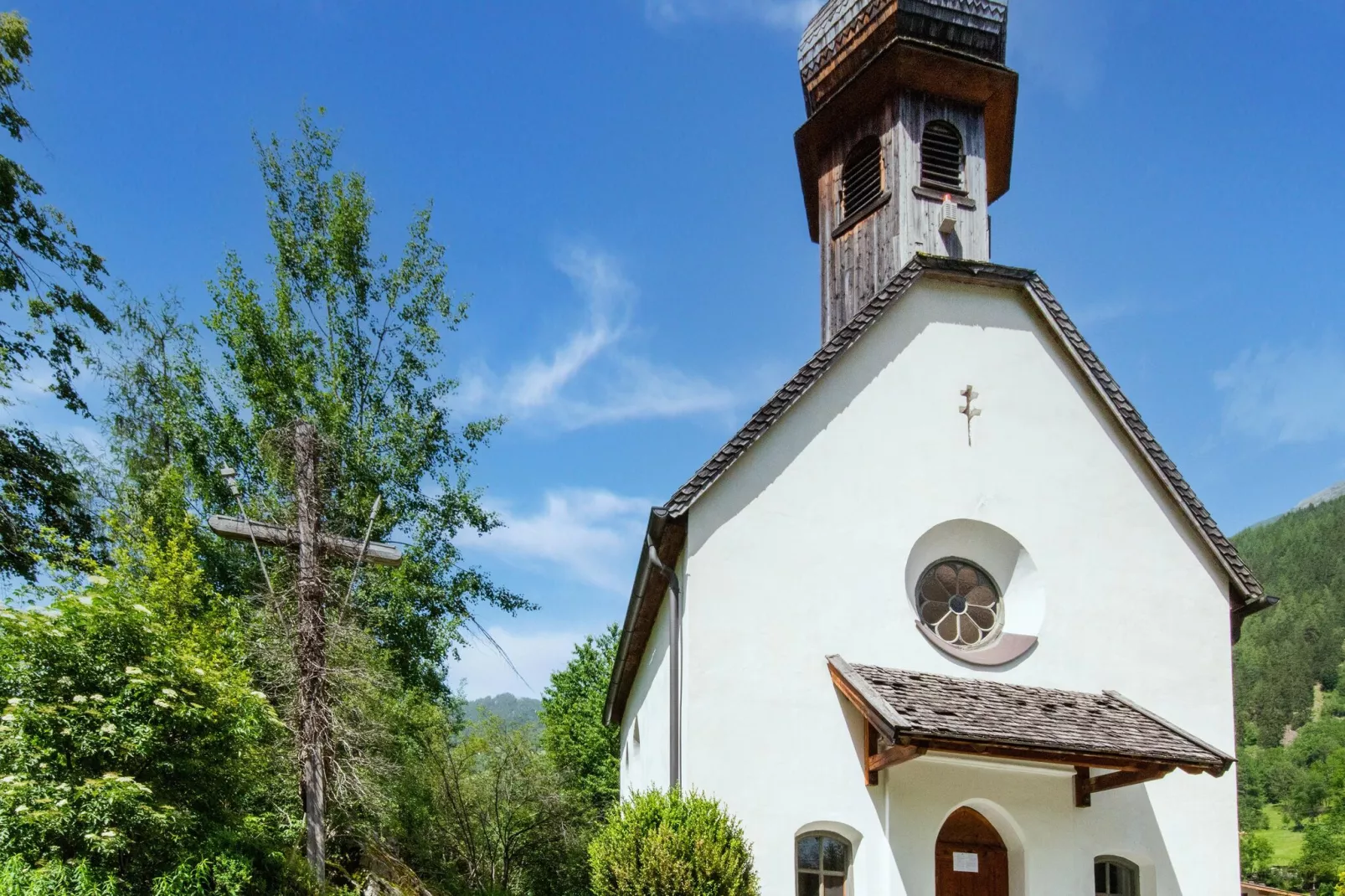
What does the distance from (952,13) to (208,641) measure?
14.1 meters

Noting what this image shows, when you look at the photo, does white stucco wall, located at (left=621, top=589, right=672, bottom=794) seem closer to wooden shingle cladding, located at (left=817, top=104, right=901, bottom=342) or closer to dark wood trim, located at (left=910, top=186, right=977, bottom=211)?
wooden shingle cladding, located at (left=817, top=104, right=901, bottom=342)

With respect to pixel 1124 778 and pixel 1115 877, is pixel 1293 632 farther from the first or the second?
pixel 1124 778

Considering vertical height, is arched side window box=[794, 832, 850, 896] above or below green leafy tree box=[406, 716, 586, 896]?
above

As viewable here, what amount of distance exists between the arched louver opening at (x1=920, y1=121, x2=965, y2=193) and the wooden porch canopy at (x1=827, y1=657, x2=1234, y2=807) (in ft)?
23.3

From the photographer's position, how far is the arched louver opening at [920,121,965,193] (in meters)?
14.0

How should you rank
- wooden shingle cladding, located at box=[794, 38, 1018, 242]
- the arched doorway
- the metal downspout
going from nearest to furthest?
the metal downspout
the arched doorway
wooden shingle cladding, located at box=[794, 38, 1018, 242]

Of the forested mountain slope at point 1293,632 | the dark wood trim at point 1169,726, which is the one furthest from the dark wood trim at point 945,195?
the forested mountain slope at point 1293,632

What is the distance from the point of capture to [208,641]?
14500 millimetres

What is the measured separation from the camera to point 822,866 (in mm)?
9930

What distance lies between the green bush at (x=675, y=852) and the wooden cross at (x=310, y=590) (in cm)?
288

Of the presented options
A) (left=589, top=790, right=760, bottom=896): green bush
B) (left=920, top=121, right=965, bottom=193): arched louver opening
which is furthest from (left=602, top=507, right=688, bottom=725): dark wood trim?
(left=920, top=121, right=965, bottom=193): arched louver opening

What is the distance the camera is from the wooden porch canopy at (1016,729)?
29.5 ft

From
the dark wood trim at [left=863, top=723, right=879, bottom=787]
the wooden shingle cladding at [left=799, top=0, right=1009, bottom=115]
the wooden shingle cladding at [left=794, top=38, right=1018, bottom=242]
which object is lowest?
the dark wood trim at [left=863, top=723, right=879, bottom=787]

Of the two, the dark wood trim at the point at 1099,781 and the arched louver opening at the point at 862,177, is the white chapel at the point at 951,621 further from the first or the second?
the arched louver opening at the point at 862,177
